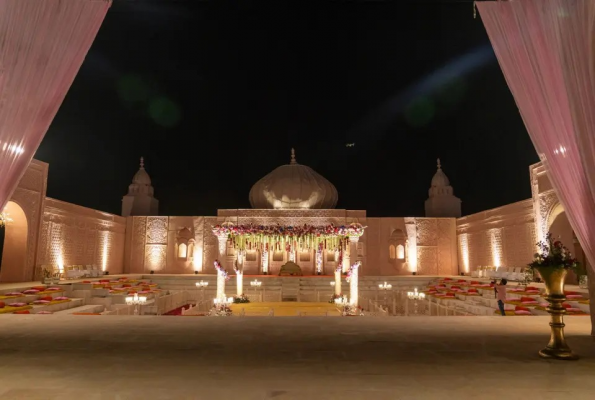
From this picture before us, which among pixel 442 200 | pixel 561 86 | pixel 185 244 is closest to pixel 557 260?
Result: pixel 561 86

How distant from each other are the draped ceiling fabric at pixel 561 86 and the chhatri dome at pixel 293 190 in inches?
648

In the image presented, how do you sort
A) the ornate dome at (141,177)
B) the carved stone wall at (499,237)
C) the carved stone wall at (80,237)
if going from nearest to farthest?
the carved stone wall at (499,237), the carved stone wall at (80,237), the ornate dome at (141,177)

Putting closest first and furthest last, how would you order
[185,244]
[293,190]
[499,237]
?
[499,237], [293,190], [185,244]

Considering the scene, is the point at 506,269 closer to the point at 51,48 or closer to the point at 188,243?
the point at 188,243

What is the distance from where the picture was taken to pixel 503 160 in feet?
64.6

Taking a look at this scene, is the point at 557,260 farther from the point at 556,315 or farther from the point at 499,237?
the point at 499,237

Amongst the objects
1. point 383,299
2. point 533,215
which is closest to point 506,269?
point 533,215

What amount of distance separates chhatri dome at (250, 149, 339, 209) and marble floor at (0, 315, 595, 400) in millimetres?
15053

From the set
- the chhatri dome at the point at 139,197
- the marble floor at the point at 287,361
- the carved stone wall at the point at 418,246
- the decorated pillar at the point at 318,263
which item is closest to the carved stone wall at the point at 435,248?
the carved stone wall at the point at 418,246

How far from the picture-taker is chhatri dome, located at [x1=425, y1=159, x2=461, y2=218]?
72.8ft

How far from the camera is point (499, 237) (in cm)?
1639

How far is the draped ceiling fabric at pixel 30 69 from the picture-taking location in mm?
3717

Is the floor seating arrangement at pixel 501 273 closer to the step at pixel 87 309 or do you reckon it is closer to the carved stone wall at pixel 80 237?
the step at pixel 87 309

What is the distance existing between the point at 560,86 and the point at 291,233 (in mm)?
9780
